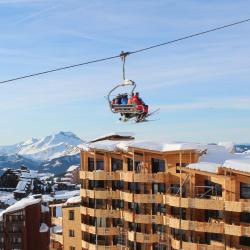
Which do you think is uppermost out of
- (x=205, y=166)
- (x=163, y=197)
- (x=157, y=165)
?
(x=205, y=166)

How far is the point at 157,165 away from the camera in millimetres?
46281

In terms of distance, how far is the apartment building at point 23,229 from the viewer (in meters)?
84.1

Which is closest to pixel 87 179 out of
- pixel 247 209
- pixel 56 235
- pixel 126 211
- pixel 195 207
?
pixel 126 211

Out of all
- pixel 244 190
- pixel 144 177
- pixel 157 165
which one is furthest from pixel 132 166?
pixel 244 190

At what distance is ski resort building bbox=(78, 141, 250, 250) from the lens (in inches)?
1508

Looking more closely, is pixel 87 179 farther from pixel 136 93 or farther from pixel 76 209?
pixel 136 93

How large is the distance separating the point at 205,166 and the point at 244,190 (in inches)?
→ 127

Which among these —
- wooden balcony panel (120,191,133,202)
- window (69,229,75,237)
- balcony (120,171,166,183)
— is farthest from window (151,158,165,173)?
window (69,229,75,237)

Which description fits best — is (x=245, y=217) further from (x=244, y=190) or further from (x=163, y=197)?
(x=163, y=197)

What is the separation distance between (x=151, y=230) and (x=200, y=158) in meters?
8.18

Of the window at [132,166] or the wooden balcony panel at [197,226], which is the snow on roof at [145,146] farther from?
the wooden balcony panel at [197,226]

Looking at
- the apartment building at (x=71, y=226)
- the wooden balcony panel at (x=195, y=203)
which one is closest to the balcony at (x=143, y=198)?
the wooden balcony panel at (x=195, y=203)

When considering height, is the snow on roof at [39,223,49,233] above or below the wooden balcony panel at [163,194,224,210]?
below

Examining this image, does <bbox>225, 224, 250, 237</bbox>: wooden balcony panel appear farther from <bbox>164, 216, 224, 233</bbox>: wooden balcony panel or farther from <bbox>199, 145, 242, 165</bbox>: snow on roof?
<bbox>199, 145, 242, 165</bbox>: snow on roof
